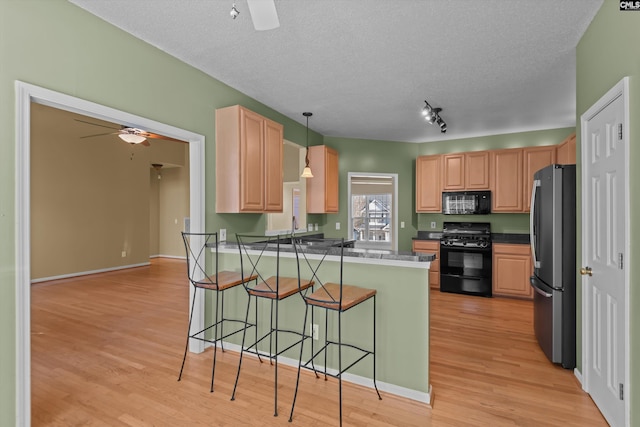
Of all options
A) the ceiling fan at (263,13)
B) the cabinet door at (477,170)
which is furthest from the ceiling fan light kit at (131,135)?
the cabinet door at (477,170)

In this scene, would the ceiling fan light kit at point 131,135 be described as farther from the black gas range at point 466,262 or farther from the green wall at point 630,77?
the green wall at point 630,77

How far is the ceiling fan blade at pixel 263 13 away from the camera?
147 centimetres

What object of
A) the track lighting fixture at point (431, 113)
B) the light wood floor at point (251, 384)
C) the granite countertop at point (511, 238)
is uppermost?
the track lighting fixture at point (431, 113)

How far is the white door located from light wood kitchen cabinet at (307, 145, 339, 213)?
129 inches

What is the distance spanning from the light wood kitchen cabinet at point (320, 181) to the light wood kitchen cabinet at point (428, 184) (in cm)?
169

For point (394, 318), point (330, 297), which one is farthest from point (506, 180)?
point (330, 297)

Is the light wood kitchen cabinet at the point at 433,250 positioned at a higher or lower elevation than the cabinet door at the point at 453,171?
lower

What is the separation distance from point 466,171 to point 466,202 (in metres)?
0.51

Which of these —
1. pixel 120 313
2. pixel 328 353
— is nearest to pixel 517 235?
pixel 328 353

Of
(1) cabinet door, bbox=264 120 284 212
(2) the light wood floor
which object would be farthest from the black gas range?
(1) cabinet door, bbox=264 120 284 212

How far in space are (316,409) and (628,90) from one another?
2.64m

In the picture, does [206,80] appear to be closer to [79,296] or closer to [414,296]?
[414,296]

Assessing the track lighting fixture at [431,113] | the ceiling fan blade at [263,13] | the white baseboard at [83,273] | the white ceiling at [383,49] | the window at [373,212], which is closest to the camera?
the ceiling fan blade at [263,13]

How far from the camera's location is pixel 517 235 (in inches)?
210
